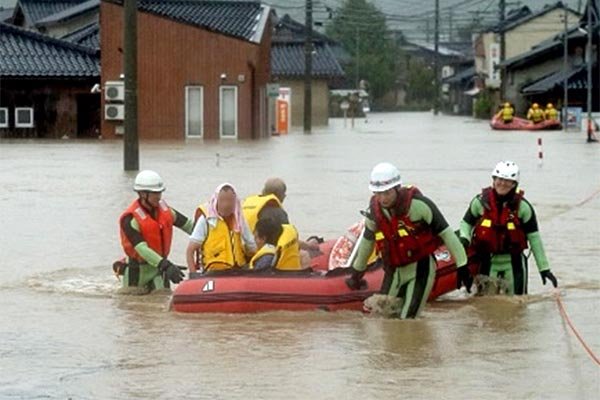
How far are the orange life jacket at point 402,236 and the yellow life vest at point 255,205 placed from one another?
5.71ft

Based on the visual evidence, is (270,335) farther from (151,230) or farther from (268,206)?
(151,230)

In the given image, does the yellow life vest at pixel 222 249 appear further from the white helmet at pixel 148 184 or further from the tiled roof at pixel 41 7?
the tiled roof at pixel 41 7

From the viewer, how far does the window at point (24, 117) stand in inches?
2349

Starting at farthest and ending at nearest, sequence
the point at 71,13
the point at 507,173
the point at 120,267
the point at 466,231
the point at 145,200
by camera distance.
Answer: the point at 71,13 < the point at 120,267 < the point at 145,200 < the point at 466,231 < the point at 507,173

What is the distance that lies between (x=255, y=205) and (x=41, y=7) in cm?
7664

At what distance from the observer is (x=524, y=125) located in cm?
7306

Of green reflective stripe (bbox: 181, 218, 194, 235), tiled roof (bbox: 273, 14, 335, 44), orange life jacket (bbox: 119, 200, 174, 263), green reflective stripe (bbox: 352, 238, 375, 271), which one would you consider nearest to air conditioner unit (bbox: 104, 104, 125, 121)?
green reflective stripe (bbox: 181, 218, 194, 235)

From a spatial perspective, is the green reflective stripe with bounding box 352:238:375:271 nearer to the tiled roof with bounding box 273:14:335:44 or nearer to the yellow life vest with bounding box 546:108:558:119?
the yellow life vest with bounding box 546:108:558:119

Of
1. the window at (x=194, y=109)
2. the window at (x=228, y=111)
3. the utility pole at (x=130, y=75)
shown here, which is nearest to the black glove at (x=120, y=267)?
the utility pole at (x=130, y=75)

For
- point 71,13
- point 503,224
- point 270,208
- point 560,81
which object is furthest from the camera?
point 560,81

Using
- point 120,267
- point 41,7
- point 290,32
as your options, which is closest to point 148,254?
point 120,267

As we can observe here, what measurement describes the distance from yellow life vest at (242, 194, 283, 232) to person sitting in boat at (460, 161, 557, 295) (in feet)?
5.77

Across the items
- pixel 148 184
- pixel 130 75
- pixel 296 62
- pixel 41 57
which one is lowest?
pixel 148 184

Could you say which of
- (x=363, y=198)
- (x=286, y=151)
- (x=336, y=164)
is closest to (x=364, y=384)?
(x=363, y=198)
